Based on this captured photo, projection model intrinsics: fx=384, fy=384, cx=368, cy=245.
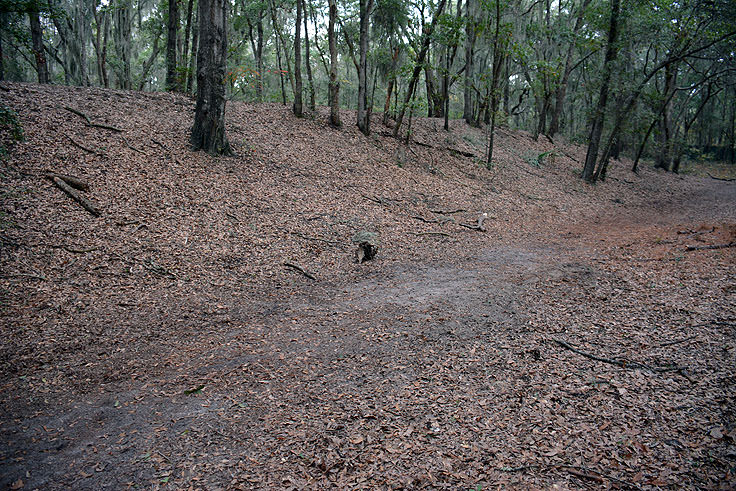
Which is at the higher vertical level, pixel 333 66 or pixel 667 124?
pixel 667 124

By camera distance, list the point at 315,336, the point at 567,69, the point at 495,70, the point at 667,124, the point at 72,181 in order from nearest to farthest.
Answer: the point at 315,336 → the point at 72,181 → the point at 495,70 → the point at 567,69 → the point at 667,124

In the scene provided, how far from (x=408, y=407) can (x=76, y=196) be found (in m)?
6.50

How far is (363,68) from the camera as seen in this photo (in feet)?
43.4

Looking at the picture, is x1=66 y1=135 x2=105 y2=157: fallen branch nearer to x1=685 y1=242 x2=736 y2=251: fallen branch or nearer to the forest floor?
the forest floor

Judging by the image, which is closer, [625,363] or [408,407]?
[408,407]

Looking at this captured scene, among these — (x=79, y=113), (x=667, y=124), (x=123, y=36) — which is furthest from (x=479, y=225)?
(x=123, y=36)

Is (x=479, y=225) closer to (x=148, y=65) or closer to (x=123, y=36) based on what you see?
(x=148, y=65)

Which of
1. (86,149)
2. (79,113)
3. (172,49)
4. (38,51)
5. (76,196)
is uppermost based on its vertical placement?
(172,49)

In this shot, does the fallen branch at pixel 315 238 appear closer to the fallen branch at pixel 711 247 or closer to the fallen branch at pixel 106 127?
the fallen branch at pixel 106 127

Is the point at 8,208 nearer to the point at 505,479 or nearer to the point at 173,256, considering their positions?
the point at 173,256

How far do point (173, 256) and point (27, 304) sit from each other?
74.1 inches

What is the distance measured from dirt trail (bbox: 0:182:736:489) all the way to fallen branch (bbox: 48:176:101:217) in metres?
3.18

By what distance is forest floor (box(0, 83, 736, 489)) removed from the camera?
108 inches

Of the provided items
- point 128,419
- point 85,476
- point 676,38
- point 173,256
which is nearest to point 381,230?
point 173,256
